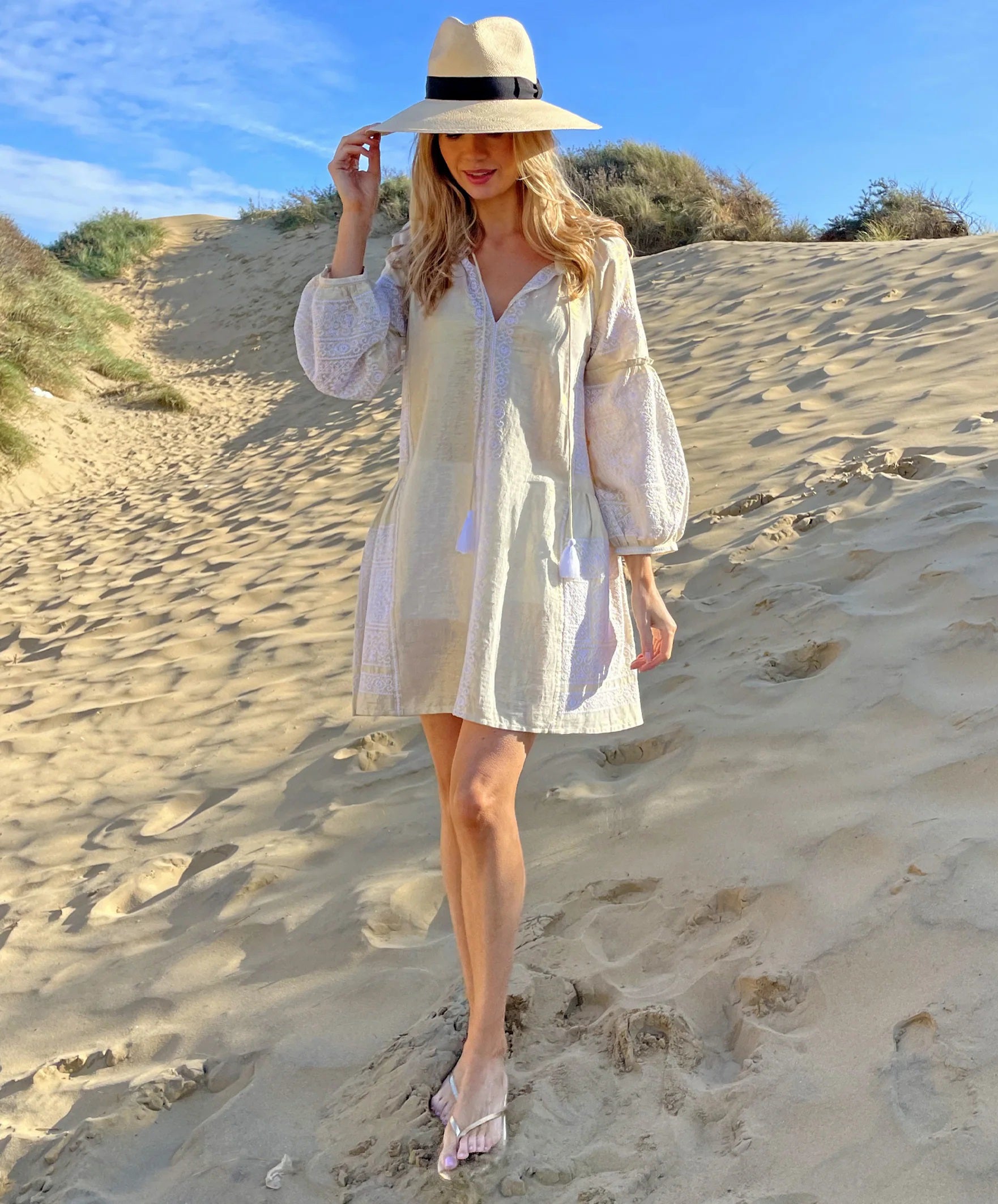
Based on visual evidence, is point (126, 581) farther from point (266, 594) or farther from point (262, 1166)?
point (262, 1166)

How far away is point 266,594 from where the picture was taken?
5.75m

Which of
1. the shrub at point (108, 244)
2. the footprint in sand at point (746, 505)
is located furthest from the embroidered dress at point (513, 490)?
the shrub at point (108, 244)

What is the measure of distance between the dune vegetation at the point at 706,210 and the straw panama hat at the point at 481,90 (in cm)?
1284

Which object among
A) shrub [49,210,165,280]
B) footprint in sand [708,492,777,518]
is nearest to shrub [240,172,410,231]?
shrub [49,210,165,280]

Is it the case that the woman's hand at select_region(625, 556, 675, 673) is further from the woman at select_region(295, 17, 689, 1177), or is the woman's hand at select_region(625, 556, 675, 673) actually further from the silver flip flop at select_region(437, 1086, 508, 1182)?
the silver flip flop at select_region(437, 1086, 508, 1182)

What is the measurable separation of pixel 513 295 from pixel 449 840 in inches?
42.1

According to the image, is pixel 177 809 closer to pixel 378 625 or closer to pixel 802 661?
pixel 378 625

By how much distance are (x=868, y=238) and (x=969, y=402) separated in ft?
32.4

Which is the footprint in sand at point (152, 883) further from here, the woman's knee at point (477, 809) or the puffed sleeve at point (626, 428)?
the puffed sleeve at point (626, 428)

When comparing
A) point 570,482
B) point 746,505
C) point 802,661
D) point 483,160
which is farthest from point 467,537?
point 746,505

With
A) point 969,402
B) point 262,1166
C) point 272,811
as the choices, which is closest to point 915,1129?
point 262,1166

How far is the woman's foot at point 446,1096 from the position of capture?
6.48 ft

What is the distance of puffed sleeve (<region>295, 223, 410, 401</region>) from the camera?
2.03 m

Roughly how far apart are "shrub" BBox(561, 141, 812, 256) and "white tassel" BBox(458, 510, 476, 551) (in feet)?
45.3
